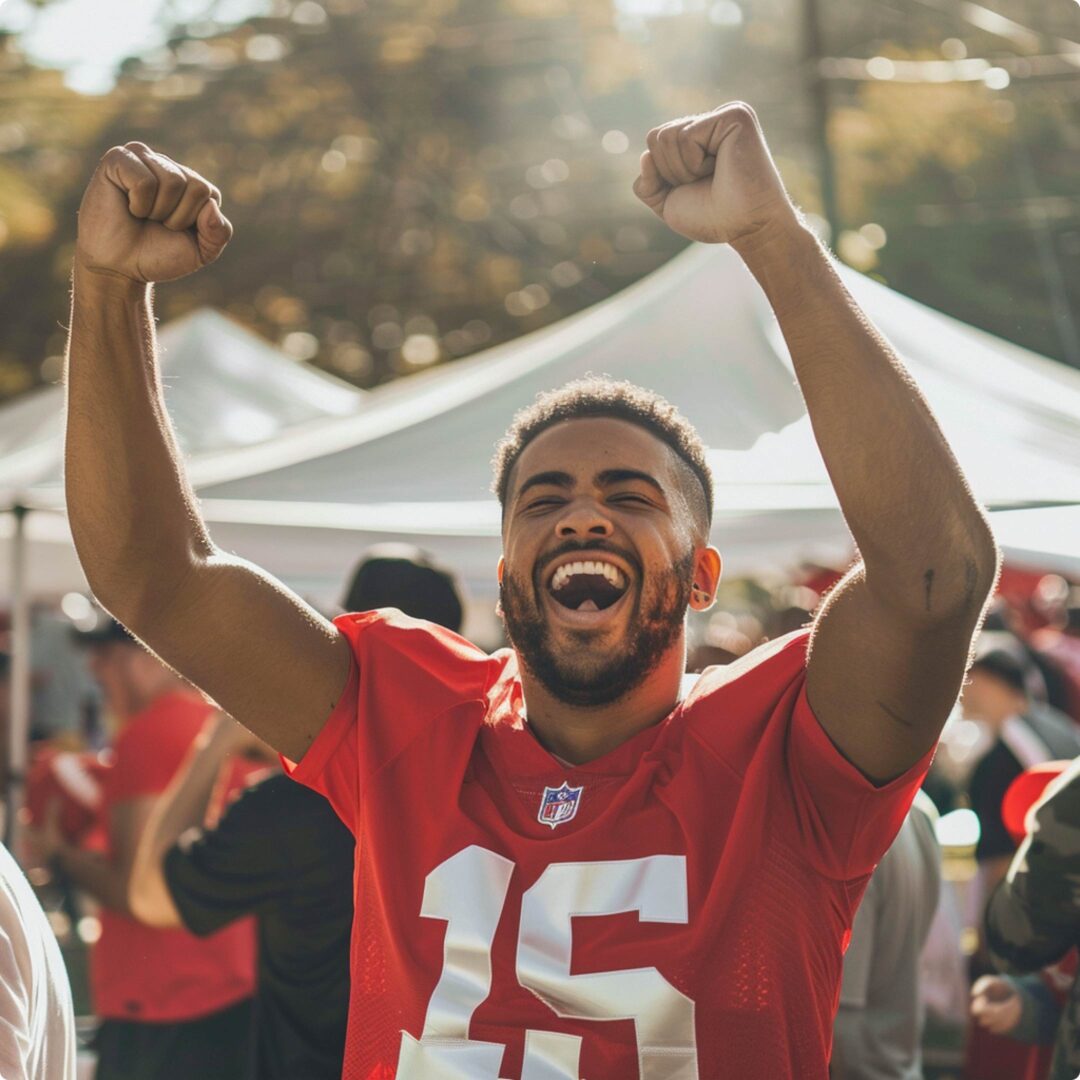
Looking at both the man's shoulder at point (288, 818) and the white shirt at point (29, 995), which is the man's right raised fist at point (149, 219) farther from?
the man's shoulder at point (288, 818)

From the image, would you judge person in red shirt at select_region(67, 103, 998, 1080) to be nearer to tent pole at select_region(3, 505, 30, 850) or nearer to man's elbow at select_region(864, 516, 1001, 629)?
man's elbow at select_region(864, 516, 1001, 629)

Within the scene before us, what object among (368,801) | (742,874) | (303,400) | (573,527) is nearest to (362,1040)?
(368,801)

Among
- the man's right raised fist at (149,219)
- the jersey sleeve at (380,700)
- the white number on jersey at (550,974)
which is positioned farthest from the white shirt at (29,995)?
the man's right raised fist at (149,219)

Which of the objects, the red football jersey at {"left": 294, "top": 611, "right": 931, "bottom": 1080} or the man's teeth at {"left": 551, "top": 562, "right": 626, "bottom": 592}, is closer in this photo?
the red football jersey at {"left": 294, "top": 611, "right": 931, "bottom": 1080}

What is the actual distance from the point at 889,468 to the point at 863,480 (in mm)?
33

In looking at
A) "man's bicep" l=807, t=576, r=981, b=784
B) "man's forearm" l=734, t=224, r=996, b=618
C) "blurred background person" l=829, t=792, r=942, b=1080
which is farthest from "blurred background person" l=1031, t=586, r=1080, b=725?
"man's forearm" l=734, t=224, r=996, b=618

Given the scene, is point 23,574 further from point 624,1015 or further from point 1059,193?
point 1059,193

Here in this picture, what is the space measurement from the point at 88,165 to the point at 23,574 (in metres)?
11.8

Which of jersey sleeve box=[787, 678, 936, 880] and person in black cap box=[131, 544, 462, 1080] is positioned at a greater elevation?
jersey sleeve box=[787, 678, 936, 880]

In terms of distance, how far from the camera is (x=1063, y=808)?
8.82 feet

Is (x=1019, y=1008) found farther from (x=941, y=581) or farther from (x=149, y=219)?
(x=149, y=219)

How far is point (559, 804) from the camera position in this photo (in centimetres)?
212

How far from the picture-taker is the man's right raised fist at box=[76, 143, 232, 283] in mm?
1979

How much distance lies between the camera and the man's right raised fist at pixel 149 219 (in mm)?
1979
